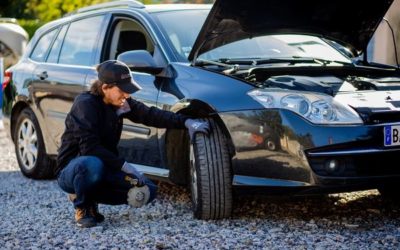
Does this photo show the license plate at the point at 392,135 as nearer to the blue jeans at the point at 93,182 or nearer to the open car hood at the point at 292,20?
the open car hood at the point at 292,20

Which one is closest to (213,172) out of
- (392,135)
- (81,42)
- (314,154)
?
(314,154)

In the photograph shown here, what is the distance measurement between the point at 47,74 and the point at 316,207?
9.39 ft

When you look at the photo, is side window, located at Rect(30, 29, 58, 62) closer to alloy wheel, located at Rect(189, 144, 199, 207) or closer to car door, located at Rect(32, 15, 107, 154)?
car door, located at Rect(32, 15, 107, 154)

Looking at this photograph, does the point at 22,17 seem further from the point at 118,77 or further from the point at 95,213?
the point at 118,77

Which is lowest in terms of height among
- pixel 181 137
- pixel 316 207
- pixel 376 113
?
pixel 316 207

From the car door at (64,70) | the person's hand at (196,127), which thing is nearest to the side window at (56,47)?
the car door at (64,70)

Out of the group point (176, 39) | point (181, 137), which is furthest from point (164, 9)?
point (181, 137)

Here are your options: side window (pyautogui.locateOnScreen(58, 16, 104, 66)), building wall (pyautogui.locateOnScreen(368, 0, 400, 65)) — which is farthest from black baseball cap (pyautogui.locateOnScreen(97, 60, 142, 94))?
building wall (pyautogui.locateOnScreen(368, 0, 400, 65))

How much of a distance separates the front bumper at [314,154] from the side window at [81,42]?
89.8 inches

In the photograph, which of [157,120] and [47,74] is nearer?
[157,120]

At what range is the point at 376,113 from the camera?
16.0ft

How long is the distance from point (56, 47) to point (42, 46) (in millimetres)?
399

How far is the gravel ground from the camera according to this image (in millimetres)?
4793

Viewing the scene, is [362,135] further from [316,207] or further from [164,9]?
[164,9]
